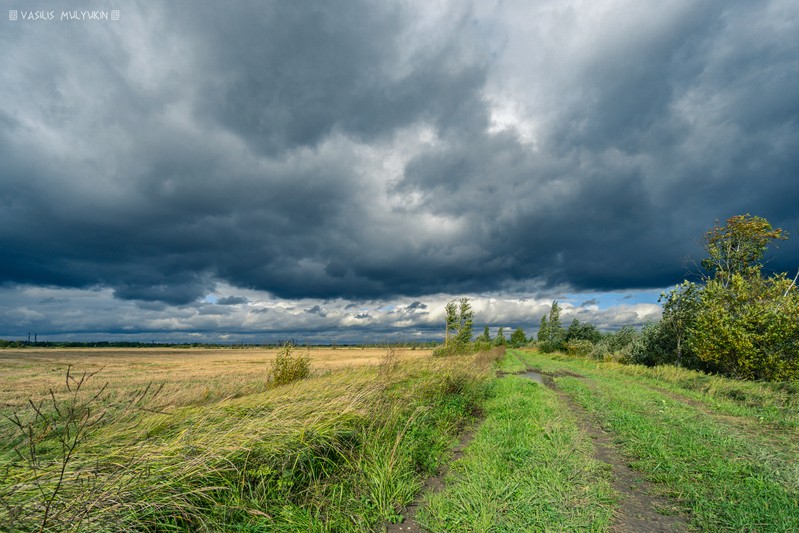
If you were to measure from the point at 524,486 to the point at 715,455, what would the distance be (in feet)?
14.0

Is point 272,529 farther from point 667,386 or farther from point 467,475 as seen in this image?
point 667,386

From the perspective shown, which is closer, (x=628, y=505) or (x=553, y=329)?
(x=628, y=505)

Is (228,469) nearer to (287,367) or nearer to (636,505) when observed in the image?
(636,505)

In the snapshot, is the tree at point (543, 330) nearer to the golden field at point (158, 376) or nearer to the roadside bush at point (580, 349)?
the roadside bush at point (580, 349)

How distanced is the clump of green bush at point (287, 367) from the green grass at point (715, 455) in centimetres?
1087

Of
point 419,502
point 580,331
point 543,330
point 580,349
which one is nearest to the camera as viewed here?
point 419,502

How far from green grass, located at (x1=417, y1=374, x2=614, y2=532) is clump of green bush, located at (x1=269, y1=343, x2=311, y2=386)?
808cm

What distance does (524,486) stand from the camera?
5215 millimetres

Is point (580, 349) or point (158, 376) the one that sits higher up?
point (158, 376)

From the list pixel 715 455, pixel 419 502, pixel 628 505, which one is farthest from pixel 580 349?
pixel 419 502

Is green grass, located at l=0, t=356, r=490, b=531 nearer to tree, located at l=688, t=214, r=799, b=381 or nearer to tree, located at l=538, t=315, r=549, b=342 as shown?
tree, located at l=688, t=214, r=799, b=381

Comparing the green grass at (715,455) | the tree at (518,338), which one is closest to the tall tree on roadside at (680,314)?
the green grass at (715,455)

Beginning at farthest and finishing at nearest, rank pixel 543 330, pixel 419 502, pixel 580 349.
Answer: pixel 543 330, pixel 580 349, pixel 419 502

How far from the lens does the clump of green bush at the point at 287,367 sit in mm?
13421
